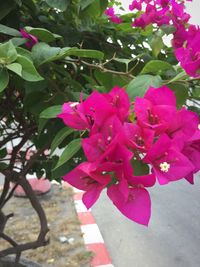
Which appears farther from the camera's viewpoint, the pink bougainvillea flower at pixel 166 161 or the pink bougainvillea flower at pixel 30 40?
the pink bougainvillea flower at pixel 30 40

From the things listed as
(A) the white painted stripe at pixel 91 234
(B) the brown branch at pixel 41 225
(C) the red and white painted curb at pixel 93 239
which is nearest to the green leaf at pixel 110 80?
(B) the brown branch at pixel 41 225

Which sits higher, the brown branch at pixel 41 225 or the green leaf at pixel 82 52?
the green leaf at pixel 82 52

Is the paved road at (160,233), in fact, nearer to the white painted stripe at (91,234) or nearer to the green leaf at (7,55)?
the white painted stripe at (91,234)

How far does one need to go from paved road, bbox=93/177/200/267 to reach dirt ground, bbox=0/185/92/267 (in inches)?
5.8

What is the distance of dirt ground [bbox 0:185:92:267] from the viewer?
1.67 meters

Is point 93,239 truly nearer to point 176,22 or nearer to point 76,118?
point 176,22

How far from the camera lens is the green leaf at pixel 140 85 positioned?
0.34 metres

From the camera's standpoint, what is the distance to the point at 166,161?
0.27 meters

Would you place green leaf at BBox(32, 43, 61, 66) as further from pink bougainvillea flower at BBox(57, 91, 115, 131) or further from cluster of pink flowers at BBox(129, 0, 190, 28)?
cluster of pink flowers at BBox(129, 0, 190, 28)

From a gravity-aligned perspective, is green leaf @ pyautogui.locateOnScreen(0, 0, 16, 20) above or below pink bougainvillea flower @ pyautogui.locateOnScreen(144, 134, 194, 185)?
above

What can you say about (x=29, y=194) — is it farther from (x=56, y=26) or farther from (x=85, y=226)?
(x=85, y=226)

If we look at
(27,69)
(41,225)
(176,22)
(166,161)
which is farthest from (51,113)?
(41,225)

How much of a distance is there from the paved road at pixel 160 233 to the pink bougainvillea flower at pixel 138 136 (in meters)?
1.47

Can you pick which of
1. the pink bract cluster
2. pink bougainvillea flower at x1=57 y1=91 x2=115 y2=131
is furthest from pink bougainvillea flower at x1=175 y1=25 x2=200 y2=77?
pink bougainvillea flower at x1=57 y1=91 x2=115 y2=131
